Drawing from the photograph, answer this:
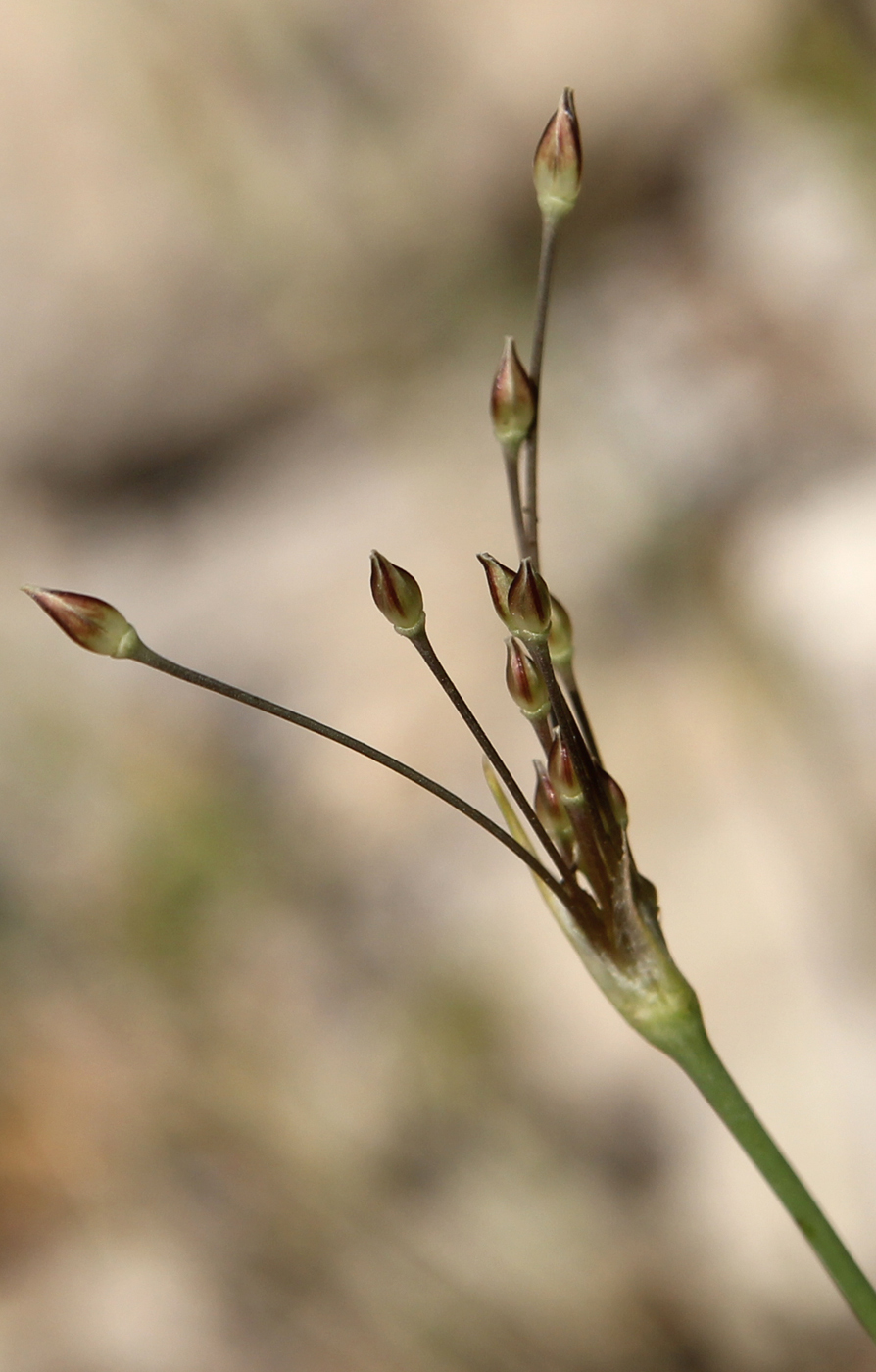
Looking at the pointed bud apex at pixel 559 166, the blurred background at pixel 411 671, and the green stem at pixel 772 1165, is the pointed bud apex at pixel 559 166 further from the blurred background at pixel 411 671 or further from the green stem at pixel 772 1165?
the blurred background at pixel 411 671

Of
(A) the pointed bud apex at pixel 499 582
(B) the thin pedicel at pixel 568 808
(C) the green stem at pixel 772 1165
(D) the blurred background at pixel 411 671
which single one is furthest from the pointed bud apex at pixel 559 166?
(D) the blurred background at pixel 411 671

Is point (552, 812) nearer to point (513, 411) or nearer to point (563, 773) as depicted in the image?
point (563, 773)

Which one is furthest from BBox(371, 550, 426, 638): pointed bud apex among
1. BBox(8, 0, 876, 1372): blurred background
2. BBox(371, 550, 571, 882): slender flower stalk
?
BBox(8, 0, 876, 1372): blurred background

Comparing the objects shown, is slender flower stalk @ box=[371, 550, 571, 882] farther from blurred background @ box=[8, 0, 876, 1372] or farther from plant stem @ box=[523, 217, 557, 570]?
blurred background @ box=[8, 0, 876, 1372]

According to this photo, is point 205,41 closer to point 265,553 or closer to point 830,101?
point 265,553

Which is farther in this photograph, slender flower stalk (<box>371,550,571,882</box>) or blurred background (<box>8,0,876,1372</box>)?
blurred background (<box>8,0,876,1372</box>)
